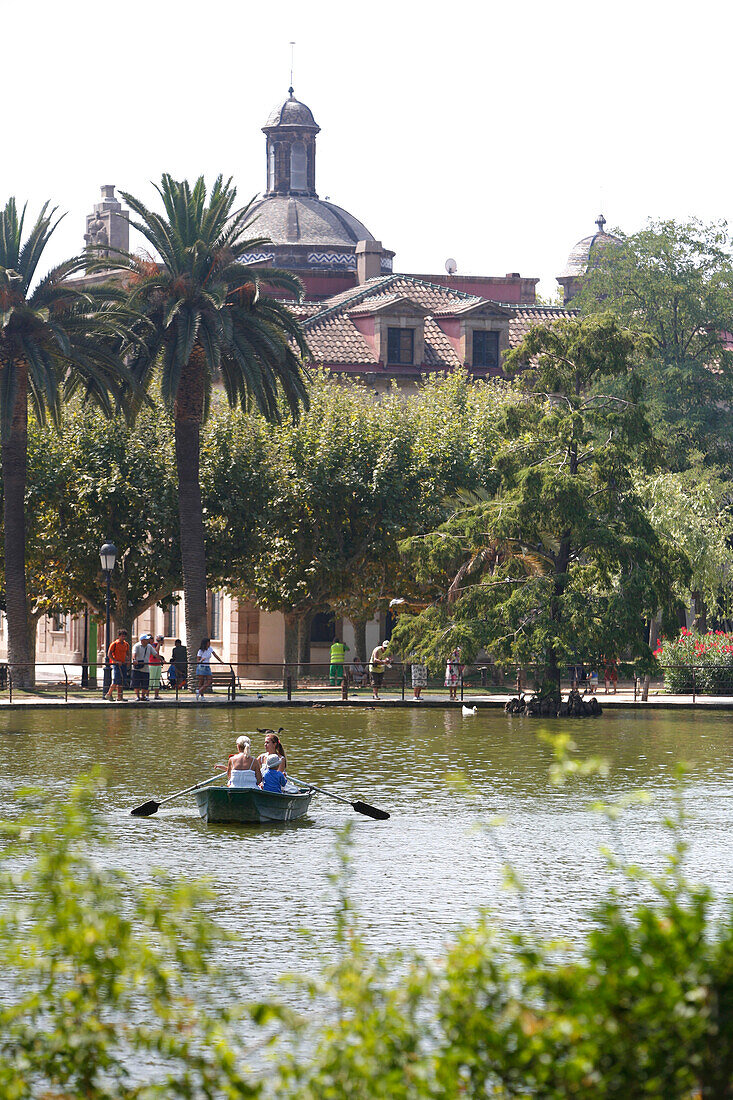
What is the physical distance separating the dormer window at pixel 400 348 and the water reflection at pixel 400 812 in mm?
28655

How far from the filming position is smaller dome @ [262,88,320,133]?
96.9 metres

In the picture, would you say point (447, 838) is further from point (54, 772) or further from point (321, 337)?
point (321, 337)

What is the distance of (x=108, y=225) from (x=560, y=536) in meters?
56.4

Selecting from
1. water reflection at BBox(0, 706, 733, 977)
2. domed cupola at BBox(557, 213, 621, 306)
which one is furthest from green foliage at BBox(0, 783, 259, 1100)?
domed cupola at BBox(557, 213, 621, 306)

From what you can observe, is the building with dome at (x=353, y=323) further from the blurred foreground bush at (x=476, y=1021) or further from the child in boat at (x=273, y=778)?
the blurred foreground bush at (x=476, y=1021)

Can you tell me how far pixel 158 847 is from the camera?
18.6 metres

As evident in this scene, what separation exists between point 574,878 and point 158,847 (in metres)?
5.11

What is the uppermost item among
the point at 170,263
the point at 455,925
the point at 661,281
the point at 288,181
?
the point at 288,181

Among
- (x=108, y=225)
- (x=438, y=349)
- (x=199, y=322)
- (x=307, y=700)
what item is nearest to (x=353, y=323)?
(x=438, y=349)

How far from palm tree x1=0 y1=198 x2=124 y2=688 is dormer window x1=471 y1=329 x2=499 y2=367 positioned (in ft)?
81.3

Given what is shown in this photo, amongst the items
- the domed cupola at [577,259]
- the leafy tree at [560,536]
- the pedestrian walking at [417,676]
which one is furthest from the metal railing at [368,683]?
the domed cupola at [577,259]

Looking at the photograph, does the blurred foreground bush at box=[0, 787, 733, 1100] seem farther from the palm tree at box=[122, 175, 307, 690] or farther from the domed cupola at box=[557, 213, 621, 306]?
the domed cupola at box=[557, 213, 621, 306]

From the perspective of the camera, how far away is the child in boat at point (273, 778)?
21312mm

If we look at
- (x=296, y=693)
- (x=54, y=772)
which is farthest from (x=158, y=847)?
A: (x=296, y=693)
